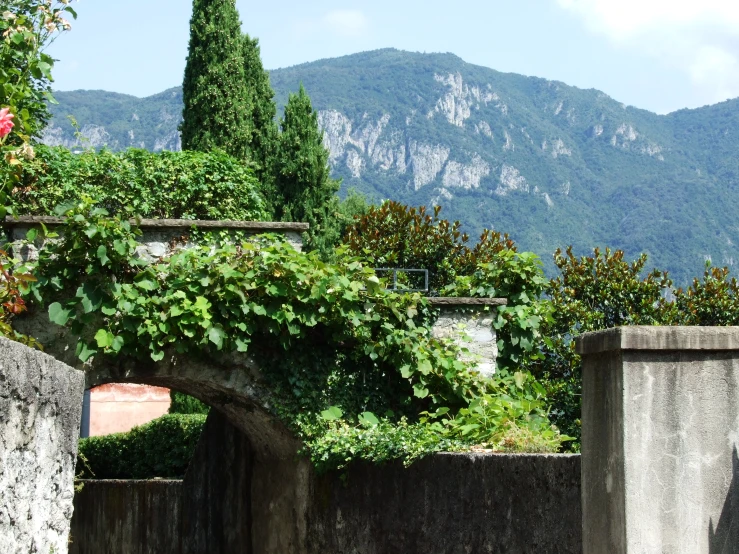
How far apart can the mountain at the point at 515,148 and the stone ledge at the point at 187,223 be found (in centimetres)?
4880

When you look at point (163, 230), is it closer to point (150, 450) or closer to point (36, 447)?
point (36, 447)

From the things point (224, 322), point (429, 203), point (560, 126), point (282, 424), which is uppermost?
point (560, 126)

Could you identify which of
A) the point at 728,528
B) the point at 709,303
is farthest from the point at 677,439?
the point at 709,303

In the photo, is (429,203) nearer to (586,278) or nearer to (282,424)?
(586,278)

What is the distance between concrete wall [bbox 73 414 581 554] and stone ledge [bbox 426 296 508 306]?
1.88 m

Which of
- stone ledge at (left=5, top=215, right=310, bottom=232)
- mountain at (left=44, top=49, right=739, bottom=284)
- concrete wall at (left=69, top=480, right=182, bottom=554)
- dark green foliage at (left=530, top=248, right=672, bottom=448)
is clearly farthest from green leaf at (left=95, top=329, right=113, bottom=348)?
mountain at (left=44, top=49, right=739, bottom=284)

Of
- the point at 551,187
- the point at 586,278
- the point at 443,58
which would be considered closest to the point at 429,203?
the point at 551,187

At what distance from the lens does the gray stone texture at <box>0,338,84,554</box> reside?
129 inches

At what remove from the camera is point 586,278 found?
54.5 feet

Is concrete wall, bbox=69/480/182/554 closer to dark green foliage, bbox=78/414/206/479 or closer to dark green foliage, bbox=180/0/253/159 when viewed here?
dark green foliage, bbox=78/414/206/479

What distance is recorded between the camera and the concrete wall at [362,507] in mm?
6332

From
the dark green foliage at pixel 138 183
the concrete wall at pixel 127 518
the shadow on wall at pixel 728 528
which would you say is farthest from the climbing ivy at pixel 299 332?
the concrete wall at pixel 127 518

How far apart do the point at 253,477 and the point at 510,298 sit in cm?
352

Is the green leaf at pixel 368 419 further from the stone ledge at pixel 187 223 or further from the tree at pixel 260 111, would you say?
the tree at pixel 260 111
